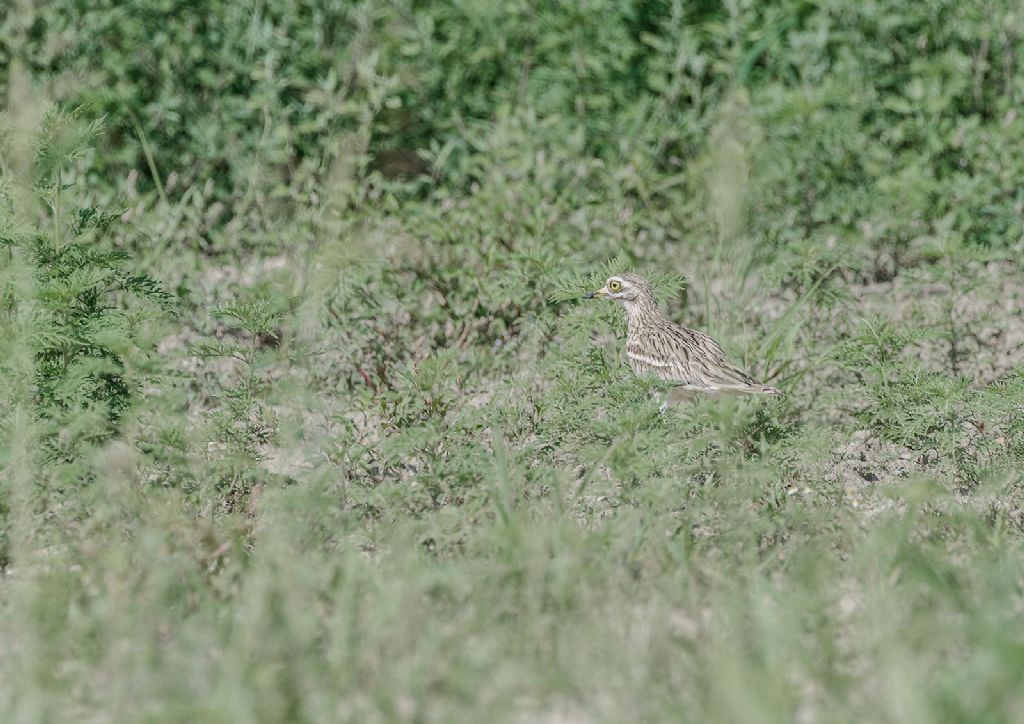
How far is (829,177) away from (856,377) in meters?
2.05

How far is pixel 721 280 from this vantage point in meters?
8.12

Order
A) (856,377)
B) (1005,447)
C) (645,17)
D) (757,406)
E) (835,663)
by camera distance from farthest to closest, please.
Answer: (645,17), (856,377), (1005,447), (757,406), (835,663)

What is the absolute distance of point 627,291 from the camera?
6.64m

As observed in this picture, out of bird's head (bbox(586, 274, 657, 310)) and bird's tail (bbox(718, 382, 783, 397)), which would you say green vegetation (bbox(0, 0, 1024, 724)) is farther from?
bird's tail (bbox(718, 382, 783, 397))

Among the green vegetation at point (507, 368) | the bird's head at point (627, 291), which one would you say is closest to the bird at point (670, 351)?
the bird's head at point (627, 291)

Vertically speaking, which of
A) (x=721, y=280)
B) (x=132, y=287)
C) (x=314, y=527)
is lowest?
(x=721, y=280)

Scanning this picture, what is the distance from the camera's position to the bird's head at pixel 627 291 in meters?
6.46

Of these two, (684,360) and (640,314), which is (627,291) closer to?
(640,314)

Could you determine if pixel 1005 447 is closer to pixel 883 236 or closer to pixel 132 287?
pixel 883 236

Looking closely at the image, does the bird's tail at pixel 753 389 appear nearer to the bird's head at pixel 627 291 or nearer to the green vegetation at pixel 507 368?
the green vegetation at pixel 507 368

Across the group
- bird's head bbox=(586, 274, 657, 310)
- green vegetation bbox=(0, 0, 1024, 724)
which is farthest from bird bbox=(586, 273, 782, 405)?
green vegetation bbox=(0, 0, 1024, 724)

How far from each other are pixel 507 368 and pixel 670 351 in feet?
2.97

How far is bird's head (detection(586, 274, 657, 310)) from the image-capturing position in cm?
646

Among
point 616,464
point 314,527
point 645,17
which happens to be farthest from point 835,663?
point 645,17
